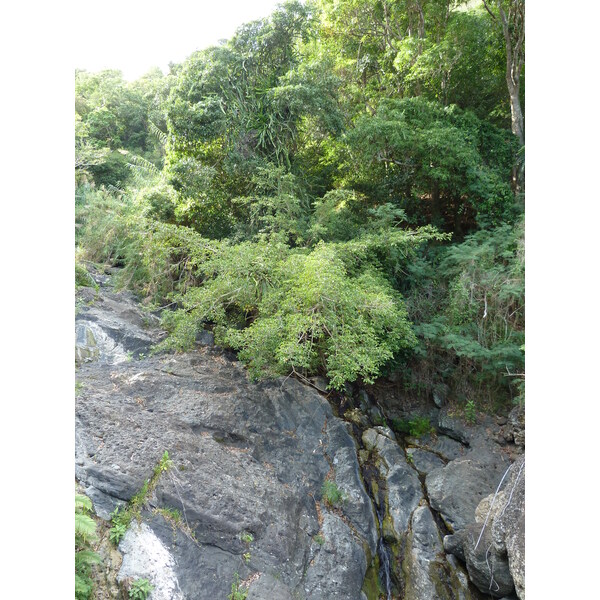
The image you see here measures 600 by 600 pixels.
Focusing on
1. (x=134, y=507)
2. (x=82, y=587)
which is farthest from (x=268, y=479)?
(x=82, y=587)

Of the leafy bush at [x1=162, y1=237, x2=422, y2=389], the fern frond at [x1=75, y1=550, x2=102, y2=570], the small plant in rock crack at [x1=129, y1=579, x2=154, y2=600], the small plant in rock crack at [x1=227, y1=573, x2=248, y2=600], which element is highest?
the leafy bush at [x1=162, y1=237, x2=422, y2=389]

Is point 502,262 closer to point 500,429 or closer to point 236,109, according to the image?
point 500,429

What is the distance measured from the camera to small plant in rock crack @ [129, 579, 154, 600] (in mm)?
3459

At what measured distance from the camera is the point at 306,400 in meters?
6.33

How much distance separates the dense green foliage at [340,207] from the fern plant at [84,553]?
8.63 ft

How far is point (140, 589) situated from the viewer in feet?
11.5

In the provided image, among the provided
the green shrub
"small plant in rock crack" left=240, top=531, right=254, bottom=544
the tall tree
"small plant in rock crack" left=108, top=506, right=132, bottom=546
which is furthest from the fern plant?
the tall tree

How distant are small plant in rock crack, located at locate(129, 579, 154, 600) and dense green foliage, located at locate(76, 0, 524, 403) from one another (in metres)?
2.64

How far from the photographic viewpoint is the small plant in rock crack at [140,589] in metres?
3.46

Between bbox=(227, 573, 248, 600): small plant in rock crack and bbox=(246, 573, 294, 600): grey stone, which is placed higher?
bbox=(227, 573, 248, 600): small plant in rock crack

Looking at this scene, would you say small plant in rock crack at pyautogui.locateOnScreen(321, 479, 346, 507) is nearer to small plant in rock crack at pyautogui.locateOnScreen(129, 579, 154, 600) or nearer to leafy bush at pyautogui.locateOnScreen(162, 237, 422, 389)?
leafy bush at pyautogui.locateOnScreen(162, 237, 422, 389)

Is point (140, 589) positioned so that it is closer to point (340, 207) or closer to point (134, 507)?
point (134, 507)

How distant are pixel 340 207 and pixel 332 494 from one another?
219 inches
